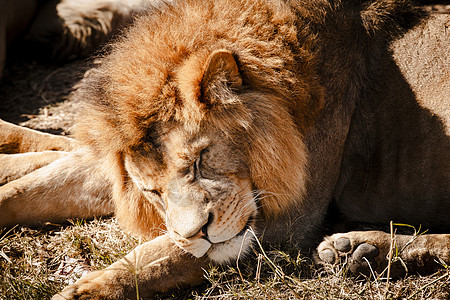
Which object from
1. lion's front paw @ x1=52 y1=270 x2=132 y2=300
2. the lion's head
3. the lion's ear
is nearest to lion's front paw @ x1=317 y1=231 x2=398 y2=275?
the lion's head

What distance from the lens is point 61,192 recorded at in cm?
437

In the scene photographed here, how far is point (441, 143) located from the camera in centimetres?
362

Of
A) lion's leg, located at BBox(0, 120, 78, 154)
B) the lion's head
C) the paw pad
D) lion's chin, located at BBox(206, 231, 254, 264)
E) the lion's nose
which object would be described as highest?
the lion's head

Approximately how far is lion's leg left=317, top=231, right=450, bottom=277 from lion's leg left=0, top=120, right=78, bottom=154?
112 inches

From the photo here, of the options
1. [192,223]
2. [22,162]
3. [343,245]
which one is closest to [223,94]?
[192,223]

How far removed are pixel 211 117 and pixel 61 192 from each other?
75.6 inches

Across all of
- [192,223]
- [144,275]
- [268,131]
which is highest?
[268,131]

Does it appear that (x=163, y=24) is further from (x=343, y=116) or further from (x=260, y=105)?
(x=343, y=116)

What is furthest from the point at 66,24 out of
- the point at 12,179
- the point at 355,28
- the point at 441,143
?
the point at 441,143

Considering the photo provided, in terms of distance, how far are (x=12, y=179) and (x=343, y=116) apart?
2.96m

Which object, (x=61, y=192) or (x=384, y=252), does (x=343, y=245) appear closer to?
(x=384, y=252)

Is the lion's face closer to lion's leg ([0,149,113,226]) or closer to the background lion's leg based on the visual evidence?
lion's leg ([0,149,113,226])

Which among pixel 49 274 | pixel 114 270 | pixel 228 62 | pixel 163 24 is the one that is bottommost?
pixel 49 274

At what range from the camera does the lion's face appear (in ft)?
10.1
